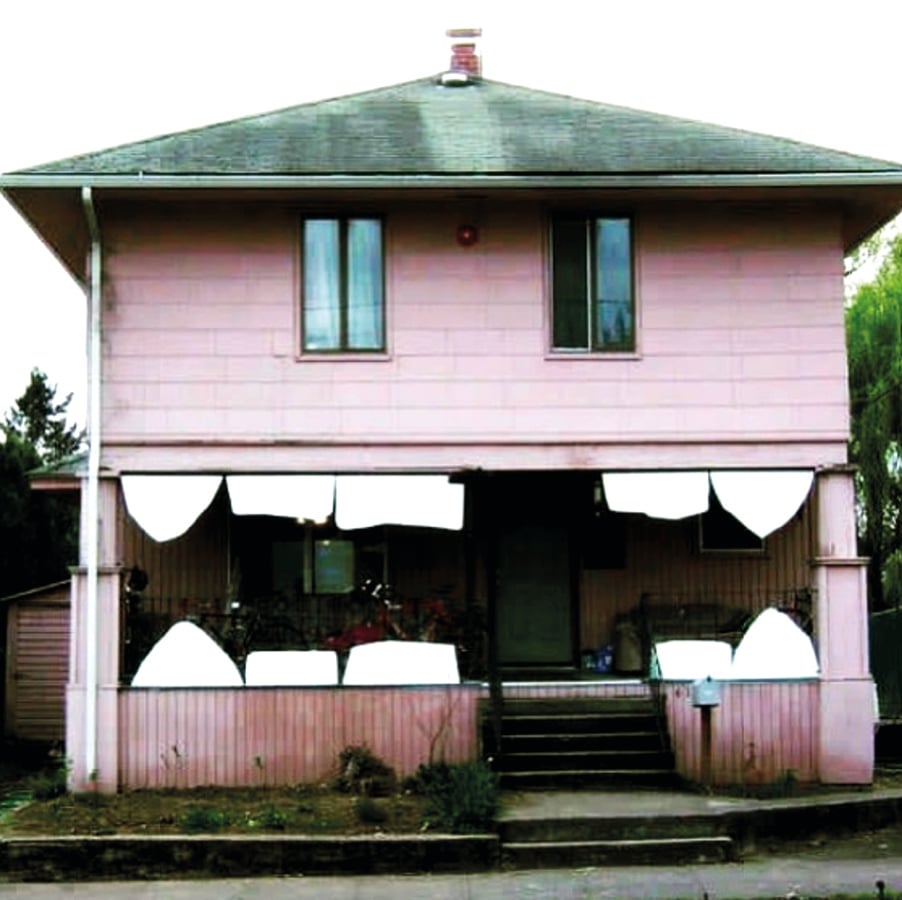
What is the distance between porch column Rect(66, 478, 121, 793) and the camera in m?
15.3

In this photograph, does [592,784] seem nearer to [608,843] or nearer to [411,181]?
[608,843]

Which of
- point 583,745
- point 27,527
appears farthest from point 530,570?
point 27,527

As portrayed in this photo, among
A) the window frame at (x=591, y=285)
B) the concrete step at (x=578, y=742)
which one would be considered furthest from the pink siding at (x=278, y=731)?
the window frame at (x=591, y=285)

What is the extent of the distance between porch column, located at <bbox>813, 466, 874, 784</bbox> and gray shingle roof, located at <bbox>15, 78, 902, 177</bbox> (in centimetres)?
332

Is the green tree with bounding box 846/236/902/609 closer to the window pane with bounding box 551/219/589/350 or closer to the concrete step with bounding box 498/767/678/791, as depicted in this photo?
the window pane with bounding box 551/219/589/350

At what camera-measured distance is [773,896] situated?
11.3 metres

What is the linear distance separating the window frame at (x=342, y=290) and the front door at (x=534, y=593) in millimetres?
2945

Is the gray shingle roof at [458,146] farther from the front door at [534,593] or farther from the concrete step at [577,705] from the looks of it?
the concrete step at [577,705]

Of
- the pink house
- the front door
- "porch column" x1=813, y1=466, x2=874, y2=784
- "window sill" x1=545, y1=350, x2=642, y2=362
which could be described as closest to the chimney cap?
the pink house

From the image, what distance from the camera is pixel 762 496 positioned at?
15930 mm

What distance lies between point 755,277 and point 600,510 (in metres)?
3.04

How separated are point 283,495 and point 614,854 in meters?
4.95

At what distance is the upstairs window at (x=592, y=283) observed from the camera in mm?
16250

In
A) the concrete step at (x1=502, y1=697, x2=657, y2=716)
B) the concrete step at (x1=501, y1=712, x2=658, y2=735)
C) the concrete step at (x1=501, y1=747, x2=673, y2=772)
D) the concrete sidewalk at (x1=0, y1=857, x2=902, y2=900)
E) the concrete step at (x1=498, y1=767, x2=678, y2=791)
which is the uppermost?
the concrete step at (x1=502, y1=697, x2=657, y2=716)
